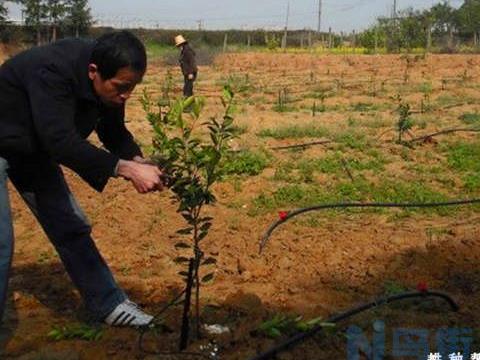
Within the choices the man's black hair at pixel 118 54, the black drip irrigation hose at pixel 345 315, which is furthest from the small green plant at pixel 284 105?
the man's black hair at pixel 118 54

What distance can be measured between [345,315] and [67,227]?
1.52 metres

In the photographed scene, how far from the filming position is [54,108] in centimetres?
279

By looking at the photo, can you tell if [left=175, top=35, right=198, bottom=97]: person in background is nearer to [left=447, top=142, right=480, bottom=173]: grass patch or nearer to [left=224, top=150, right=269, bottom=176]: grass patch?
[left=224, top=150, right=269, bottom=176]: grass patch

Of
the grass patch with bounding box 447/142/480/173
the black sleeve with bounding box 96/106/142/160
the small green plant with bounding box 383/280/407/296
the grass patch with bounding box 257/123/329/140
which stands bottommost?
the small green plant with bounding box 383/280/407/296

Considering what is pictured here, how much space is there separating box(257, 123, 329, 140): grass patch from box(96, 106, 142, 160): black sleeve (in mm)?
5732

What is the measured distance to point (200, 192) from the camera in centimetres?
296

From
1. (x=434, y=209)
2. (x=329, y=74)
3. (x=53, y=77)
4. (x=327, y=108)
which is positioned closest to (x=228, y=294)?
(x=53, y=77)

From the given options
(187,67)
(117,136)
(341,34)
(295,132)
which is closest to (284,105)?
(187,67)

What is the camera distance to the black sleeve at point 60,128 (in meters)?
2.77

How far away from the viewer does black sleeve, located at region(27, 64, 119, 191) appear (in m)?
2.77

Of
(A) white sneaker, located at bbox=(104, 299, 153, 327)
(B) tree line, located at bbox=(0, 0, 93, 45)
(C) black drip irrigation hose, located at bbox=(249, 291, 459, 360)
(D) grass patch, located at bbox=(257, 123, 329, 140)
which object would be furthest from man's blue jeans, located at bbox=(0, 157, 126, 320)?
(B) tree line, located at bbox=(0, 0, 93, 45)

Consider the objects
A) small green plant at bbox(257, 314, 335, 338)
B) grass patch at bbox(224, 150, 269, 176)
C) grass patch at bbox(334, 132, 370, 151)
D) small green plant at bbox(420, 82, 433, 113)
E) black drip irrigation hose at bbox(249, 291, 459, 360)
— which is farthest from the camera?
small green plant at bbox(420, 82, 433, 113)

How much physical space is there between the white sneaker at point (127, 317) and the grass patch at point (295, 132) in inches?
231

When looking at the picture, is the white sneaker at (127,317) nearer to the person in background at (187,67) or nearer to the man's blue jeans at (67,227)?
the man's blue jeans at (67,227)
